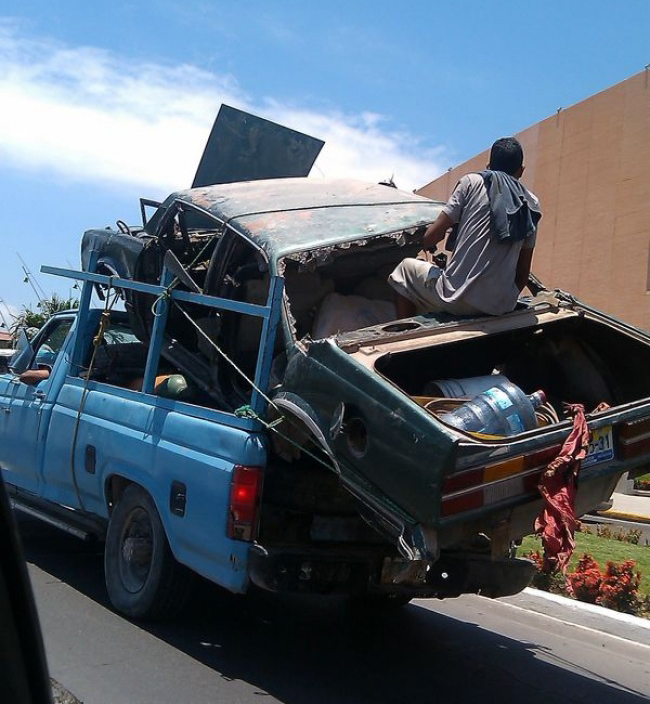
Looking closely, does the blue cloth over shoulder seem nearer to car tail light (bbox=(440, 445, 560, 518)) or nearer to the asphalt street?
car tail light (bbox=(440, 445, 560, 518))

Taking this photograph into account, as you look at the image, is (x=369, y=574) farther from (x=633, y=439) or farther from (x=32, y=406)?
(x=32, y=406)

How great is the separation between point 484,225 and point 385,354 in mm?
1142

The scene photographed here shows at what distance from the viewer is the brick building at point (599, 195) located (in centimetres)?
1847

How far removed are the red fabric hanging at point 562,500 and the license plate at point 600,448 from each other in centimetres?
13

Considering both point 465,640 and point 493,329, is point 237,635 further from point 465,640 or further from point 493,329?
point 493,329

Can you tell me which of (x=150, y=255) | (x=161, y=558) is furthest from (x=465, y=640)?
(x=150, y=255)

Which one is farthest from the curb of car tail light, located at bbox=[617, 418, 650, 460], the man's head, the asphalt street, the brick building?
the brick building

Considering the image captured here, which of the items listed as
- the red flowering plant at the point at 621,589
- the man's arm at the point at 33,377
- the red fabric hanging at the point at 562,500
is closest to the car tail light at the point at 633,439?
the red fabric hanging at the point at 562,500

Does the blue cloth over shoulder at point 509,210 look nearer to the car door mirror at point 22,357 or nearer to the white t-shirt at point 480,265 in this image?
the white t-shirt at point 480,265

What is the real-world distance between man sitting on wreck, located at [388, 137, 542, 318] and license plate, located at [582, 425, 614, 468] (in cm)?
105

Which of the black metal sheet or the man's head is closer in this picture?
the man's head

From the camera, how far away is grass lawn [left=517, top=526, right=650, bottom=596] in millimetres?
8844

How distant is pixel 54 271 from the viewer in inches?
273

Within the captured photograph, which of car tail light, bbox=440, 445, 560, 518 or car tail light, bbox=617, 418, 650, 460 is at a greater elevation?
car tail light, bbox=617, 418, 650, 460
